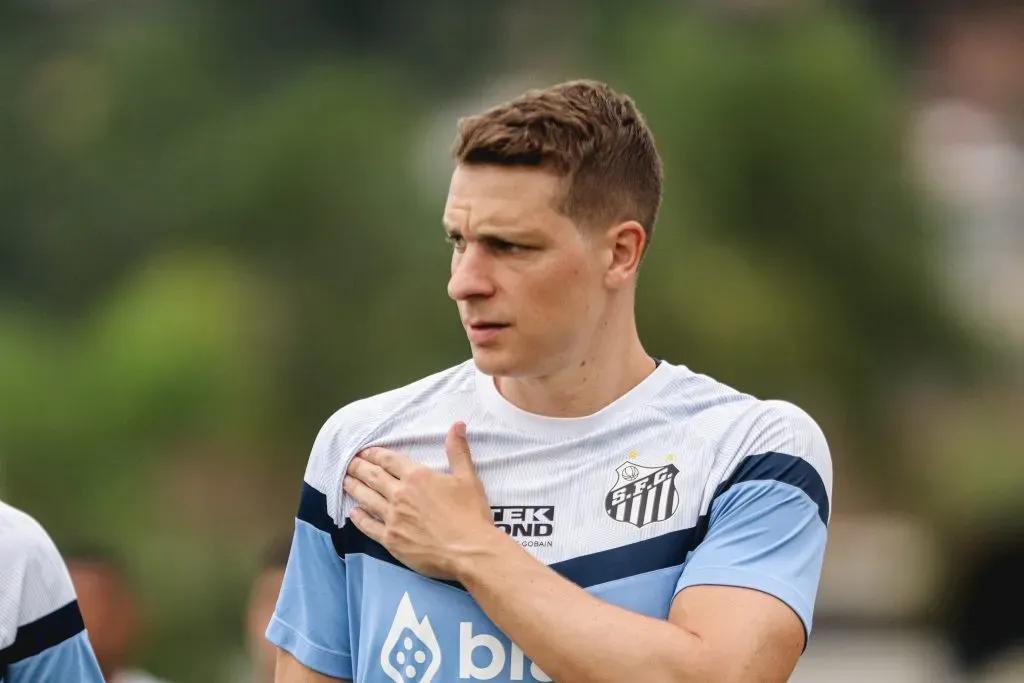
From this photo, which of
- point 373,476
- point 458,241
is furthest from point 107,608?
point 458,241

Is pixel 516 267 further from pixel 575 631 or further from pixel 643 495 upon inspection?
pixel 575 631

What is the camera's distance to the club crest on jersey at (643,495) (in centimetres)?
384

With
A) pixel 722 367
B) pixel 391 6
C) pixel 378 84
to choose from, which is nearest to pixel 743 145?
pixel 722 367

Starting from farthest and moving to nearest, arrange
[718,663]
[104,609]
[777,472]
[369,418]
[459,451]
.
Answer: [104,609] < [369,418] < [459,451] < [777,472] < [718,663]

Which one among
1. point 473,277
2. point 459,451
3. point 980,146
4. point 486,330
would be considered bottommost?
point 980,146

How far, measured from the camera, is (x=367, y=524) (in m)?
3.88

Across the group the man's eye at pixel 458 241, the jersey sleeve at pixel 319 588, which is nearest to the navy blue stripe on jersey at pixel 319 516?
the jersey sleeve at pixel 319 588

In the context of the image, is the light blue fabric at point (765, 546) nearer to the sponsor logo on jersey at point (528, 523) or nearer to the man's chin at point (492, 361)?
the sponsor logo on jersey at point (528, 523)

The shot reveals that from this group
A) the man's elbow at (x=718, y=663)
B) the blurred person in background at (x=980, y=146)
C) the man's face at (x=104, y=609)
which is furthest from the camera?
the blurred person in background at (x=980, y=146)

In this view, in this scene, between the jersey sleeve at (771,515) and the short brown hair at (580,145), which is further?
the short brown hair at (580,145)

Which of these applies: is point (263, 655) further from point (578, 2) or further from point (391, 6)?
point (391, 6)

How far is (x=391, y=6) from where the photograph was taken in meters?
38.1

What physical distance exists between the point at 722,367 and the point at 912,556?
5174mm

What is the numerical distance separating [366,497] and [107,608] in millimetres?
3678
